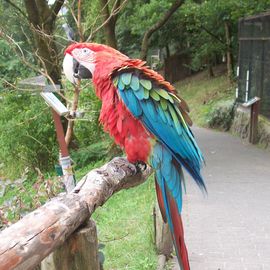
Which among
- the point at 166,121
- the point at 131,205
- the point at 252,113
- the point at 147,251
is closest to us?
the point at 166,121

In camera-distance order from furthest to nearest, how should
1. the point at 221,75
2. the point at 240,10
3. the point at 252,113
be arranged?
the point at 221,75
the point at 240,10
the point at 252,113

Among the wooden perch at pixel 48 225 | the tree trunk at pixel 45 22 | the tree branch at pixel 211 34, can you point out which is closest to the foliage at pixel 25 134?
the tree trunk at pixel 45 22

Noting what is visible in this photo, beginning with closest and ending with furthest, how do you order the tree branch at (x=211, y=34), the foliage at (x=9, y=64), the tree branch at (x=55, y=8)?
the tree branch at (x=55, y=8)
the foliage at (x=9, y=64)
the tree branch at (x=211, y=34)

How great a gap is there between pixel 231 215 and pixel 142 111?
2.91 meters

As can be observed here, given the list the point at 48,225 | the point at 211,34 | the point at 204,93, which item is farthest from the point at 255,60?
the point at 48,225

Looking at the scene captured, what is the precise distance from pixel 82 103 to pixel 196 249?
12.4ft

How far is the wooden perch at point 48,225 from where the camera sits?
4.09ft

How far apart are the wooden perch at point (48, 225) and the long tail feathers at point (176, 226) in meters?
0.36

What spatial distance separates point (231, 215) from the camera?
5.00 m

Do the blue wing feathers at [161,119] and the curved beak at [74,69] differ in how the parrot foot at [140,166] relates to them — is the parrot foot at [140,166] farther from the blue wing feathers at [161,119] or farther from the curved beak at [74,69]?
the curved beak at [74,69]

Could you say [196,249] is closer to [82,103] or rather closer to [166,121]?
[166,121]

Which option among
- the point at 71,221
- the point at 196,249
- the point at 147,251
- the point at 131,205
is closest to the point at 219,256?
the point at 196,249

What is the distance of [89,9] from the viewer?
375 inches

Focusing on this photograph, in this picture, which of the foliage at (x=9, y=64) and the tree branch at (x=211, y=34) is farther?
the tree branch at (x=211, y=34)
